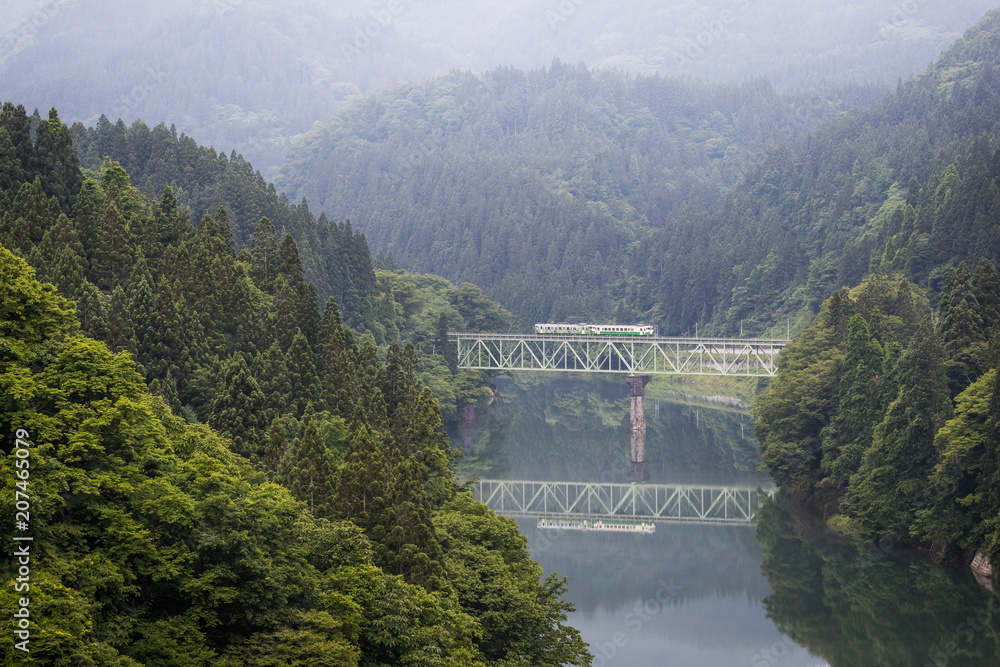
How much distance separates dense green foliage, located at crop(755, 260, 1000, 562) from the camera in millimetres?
53188

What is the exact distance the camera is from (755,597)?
5684 cm

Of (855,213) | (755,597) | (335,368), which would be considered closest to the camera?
(335,368)

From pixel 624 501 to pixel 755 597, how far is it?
2266 centimetres

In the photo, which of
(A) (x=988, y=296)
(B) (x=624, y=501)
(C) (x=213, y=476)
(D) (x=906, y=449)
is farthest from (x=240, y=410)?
(A) (x=988, y=296)

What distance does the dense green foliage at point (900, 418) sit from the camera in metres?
53.2

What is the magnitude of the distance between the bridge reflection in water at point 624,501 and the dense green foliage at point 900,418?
4492mm

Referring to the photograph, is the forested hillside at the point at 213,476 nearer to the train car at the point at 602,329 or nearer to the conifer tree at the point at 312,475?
the conifer tree at the point at 312,475

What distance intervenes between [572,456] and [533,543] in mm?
30504

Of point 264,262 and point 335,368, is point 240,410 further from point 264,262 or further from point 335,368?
point 264,262

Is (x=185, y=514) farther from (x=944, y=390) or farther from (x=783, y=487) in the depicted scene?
(x=783, y=487)

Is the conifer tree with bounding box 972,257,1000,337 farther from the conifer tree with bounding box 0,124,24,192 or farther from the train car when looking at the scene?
the conifer tree with bounding box 0,124,24,192

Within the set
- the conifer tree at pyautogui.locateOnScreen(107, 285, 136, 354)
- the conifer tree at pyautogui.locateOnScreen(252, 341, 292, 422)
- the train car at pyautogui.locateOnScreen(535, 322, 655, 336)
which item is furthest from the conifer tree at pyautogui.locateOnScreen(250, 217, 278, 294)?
the train car at pyautogui.locateOnScreen(535, 322, 655, 336)

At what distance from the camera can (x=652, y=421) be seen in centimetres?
11319

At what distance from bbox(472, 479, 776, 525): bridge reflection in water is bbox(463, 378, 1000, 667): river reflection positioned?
5.28ft
